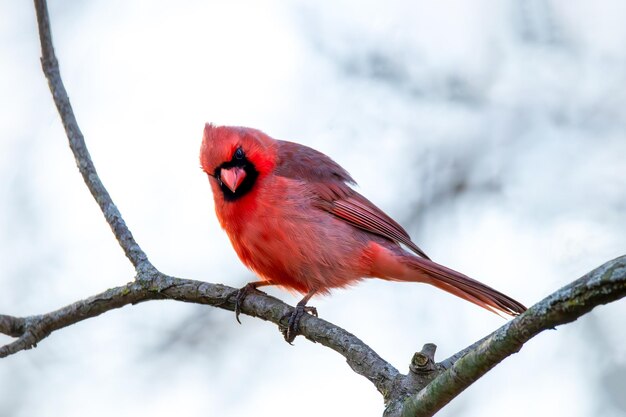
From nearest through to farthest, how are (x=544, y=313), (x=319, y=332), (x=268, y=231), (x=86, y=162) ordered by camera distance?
(x=544, y=313)
(x=319, y=332)
(x=86, y=162)
(x=268, y=231)

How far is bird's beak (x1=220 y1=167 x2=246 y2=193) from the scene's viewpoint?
413cm

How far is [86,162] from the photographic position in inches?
144

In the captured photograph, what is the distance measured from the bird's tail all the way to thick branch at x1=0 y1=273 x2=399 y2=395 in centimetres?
76

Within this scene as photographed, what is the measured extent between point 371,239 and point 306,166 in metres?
0.53

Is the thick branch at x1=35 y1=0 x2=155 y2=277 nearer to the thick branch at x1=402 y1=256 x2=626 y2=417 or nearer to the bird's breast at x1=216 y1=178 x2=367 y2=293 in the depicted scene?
the bird's breast at x1=216 y1=178 x2=367 y2=293

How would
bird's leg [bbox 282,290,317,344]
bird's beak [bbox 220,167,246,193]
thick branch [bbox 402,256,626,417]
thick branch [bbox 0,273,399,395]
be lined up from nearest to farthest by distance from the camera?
1. thick branch [bbox 402,256,626,417]
2. thick branch [bbox 0,273,399,395]
3. bird's leg [bbox 282,290,317,344]
4. bird's beak [bbox 220,167,246,193]

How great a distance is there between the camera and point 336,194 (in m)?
4.56

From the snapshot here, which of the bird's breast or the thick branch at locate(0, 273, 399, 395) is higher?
the bird's breast

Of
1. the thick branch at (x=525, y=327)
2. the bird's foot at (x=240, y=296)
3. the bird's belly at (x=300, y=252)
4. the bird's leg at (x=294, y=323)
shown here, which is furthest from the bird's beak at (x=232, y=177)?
the thick branch at (x=525, y=327)

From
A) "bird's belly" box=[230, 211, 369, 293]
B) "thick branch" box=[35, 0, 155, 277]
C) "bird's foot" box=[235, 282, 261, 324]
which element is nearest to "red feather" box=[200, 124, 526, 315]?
"bird's belly" box=[230, 211, 369, 293]

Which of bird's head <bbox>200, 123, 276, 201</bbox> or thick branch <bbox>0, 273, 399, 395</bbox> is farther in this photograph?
bird's head <bbox>200, 123, 276, 201</bbox>

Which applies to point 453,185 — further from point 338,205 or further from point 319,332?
point 319,332

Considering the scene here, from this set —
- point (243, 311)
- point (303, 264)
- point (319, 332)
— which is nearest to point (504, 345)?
point (319, 332)

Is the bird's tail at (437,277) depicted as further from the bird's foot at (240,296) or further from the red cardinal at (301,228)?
the bird's foot at (240,296)
